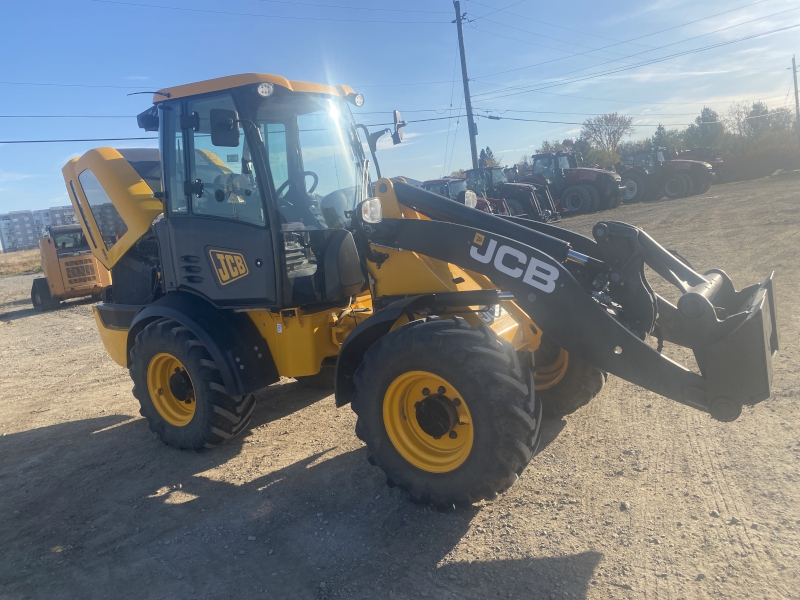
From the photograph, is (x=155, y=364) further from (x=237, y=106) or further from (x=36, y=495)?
(x=237, y=106)

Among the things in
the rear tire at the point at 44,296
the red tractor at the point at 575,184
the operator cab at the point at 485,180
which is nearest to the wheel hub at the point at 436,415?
the rear tire at the point at 44,296

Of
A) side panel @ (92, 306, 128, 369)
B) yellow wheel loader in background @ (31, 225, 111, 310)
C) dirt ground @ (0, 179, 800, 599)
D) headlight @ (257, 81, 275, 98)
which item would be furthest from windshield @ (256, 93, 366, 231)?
yellow wheel loader in background @ (31, 225, 111, 310)

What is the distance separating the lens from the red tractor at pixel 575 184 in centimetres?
2516

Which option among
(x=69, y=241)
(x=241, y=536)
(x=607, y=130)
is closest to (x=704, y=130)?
(x=607, y=130)

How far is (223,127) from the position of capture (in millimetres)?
4180

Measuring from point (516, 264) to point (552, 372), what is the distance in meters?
1.62

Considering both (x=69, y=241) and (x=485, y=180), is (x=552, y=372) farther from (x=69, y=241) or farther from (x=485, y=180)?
(x=485, y=180)

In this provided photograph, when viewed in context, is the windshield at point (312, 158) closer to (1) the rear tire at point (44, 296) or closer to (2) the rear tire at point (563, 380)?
(2) the rear tire at point (563, 380)

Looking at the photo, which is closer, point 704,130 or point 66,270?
point 66,270

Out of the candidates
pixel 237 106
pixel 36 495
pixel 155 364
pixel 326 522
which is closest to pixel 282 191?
pixel 237 106

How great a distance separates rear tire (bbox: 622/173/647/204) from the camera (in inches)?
1096

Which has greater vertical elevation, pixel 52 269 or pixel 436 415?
pixel 52 269

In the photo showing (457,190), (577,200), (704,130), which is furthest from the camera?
(704,130)

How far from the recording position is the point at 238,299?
480cm
